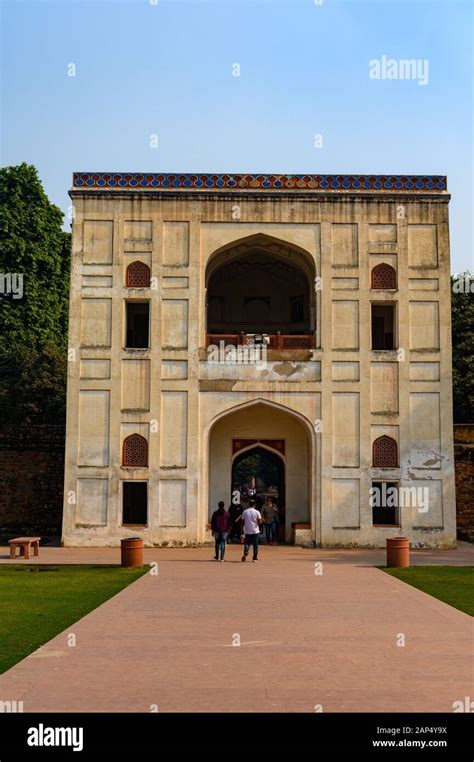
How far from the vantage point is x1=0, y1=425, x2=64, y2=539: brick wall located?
27672 mm

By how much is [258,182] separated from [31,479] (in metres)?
11.9

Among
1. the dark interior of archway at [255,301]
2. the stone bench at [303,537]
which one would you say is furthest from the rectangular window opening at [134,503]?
the dark interior of archway at [255,301]

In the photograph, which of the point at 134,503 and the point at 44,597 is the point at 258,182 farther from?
the point at 44,597

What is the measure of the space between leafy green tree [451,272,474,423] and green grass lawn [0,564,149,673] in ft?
61.6

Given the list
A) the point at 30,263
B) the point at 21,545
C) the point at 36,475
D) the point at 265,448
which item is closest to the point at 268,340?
the point at 265,448

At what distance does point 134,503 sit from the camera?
23047 millimetres

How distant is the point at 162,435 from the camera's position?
2298 centimetres

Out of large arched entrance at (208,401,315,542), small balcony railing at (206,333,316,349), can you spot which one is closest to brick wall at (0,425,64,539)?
large arched entrance at (208,401,315,542)

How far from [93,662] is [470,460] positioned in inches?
826

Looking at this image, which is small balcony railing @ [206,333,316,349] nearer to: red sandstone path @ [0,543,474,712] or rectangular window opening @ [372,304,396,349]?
rectangular window opening @ [372,304,396,349]

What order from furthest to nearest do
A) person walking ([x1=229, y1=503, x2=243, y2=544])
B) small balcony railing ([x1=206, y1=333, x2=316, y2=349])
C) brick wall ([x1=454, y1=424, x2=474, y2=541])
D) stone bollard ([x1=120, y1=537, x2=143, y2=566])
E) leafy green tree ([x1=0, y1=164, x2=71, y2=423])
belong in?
leafy green tree ([x1=0, y1=164, x2=71, y2=423]), brick wall ([x1=454, y1=424, x2=474, y2=541]), person walking ([x1=229, y1=503, x2=243, y2=544]), small balcony railing ([x1=206, y1=333, x2=316, y2=349]), stone bollard ([x1=120, y1=537, x2=143, y2=566])

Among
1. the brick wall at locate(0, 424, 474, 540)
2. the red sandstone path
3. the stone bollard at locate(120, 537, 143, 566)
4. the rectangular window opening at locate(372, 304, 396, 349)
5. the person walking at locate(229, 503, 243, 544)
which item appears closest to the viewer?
the red sandstone path

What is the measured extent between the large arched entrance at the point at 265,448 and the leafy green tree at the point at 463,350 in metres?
10.2

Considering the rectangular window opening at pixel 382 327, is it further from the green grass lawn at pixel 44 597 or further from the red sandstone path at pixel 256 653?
the green grass lawn at pixel 44 597
